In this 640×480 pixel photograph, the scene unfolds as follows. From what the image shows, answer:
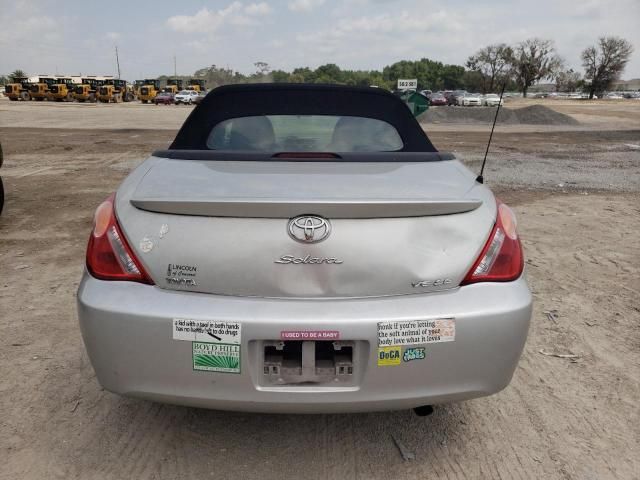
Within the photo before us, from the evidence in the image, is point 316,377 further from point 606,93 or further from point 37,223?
point 606,93

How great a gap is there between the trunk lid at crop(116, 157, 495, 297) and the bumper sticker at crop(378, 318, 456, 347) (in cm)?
13

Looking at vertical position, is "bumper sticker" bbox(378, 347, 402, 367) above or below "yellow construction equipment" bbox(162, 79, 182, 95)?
above

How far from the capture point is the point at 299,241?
6.31 ft

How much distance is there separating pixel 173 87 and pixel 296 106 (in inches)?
2269

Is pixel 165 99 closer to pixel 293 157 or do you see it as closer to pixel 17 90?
pixel 17 90

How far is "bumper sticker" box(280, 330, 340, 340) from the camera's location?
1868 millimetres

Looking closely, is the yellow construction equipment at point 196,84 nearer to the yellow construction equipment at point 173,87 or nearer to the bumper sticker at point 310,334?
the yellow construction equipment at point 173,87

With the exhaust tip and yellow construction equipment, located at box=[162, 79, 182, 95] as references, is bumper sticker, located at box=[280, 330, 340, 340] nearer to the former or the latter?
the exhaust tip

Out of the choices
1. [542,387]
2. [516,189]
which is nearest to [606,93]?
[516,189]

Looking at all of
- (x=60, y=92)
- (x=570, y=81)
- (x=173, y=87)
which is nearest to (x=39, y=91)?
(x=60, y=92)

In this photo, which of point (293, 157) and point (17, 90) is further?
point (17, 90)

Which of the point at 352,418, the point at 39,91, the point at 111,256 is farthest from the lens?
the point at 39,91

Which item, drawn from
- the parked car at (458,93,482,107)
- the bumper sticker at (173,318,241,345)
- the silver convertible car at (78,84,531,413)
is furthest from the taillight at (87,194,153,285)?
the parked car at (458,93,482,107)

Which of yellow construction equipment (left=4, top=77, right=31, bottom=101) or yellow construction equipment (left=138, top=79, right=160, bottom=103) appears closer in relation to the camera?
yellow construction equipment (left=4, top=77, right=31, bottom=101)
